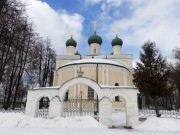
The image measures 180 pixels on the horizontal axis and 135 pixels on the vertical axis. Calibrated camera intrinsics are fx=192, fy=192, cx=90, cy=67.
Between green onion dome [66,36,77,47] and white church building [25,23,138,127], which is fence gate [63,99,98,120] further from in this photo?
green onion dome [66,36,77,47]

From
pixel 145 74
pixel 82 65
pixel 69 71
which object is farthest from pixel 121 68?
pixel 145 74

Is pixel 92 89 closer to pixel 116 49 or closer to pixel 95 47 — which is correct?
pixel 116 49

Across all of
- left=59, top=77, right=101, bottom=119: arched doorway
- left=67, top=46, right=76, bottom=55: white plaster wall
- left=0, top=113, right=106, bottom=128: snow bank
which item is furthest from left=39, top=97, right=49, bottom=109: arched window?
left=0, top=113, right=106, bottom=128: snow bank

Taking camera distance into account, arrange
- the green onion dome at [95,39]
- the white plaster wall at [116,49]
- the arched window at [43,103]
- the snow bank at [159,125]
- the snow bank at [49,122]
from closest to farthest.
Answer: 1. the snow bank at [159,125]
2. the snow bank at [49,122]
3. the arched window at [43,103]
4. the white plaster wall at [116,49]
5. the green onion dome at [95,39]

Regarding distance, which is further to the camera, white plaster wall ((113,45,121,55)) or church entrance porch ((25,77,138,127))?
white plaster wall ((113,45,121,55))

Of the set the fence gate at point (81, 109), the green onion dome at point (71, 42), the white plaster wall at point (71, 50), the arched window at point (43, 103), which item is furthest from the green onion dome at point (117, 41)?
the fence gate at point (81, 109)

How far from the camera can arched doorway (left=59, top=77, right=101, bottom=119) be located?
13.0 metres

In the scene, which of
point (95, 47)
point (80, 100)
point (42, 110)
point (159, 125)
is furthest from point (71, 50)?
point (159, 125)

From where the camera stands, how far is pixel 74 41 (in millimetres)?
32094

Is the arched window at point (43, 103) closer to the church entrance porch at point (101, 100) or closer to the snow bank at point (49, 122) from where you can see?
the church entrance porch at point (101, 100)

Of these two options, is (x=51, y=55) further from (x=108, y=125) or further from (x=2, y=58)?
(x=108, y=125)

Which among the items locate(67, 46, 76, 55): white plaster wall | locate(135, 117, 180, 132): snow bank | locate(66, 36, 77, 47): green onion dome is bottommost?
locate(135, 117, 180, 132): snow bank

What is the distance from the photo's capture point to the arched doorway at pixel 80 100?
12953mm

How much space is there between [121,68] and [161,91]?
29.1ft
